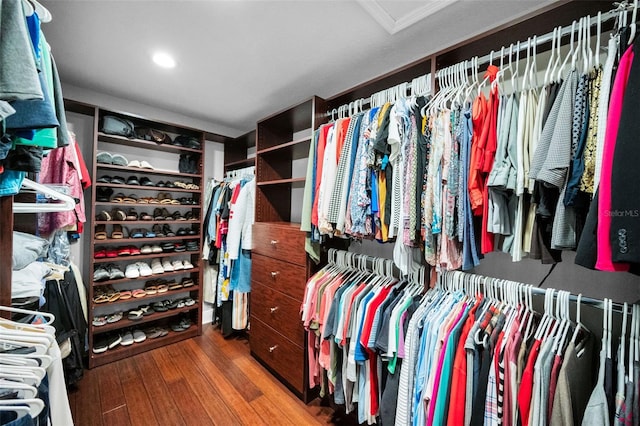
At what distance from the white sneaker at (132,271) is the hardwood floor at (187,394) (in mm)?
714

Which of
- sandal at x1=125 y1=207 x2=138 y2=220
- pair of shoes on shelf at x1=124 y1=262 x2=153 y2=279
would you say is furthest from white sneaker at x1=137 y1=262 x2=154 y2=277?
sandal at x1=125 y1=207 x2=138 y2=220

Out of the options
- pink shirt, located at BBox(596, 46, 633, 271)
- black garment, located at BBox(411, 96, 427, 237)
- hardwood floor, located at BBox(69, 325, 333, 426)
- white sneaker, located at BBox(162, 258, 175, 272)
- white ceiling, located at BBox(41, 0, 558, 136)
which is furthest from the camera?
white sneaker, located at BBox(162, 258, 175, 272)

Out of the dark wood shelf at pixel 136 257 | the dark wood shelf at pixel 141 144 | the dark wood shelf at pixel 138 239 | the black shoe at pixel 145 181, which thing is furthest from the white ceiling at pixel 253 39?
the dark wood shelf at pixel 136 257

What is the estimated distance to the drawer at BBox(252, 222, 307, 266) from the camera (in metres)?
1.77

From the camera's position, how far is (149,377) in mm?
2021

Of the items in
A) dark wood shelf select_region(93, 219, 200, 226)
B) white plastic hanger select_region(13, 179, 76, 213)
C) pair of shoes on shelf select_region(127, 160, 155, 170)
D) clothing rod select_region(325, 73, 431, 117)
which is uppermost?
clothing rod select_region(325, 73, 431, 117)

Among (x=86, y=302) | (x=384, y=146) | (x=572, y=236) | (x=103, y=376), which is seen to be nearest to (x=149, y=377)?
(x=103, y=376)

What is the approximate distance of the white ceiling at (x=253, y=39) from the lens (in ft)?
4.19

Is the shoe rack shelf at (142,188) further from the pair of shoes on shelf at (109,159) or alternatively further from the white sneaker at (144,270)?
the white sneaker at (144,270)

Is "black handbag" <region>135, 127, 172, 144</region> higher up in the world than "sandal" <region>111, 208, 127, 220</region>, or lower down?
higher up

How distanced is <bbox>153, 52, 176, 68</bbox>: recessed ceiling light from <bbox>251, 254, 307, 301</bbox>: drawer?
4.98 feet

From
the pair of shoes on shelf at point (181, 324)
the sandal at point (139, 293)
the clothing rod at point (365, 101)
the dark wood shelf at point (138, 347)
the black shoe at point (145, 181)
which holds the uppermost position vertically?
the clothing rod at point (365, 101)

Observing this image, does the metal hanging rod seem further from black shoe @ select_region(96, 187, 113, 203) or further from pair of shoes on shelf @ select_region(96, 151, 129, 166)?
black shoe @ select_region(96, 187, 113, 203)

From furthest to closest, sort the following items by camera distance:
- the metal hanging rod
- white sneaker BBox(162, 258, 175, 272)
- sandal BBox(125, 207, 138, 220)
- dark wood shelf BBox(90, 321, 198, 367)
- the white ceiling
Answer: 1. white sneaker BBox(162, 258, 175, 272)
2. sandal BBox(125, 207, 138, 220)
3. dark wood shelf BBox(90, 321, 198, 367)
4. the white ceiling
5. the metal hanging rod
